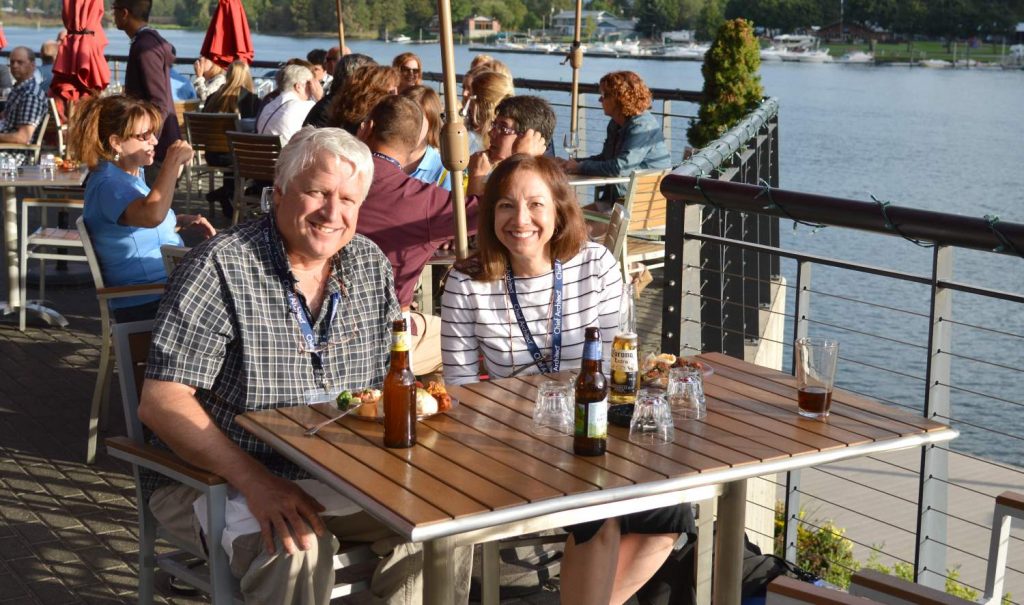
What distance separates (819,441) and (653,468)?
0.36 meters

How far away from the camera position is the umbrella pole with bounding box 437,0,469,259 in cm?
321

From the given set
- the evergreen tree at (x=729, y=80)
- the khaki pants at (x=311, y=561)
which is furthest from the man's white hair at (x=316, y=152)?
the evergreen tree at (x=729, y=80)

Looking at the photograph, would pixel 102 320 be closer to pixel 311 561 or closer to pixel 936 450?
pixel 311 561

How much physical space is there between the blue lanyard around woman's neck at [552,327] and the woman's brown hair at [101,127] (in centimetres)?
188

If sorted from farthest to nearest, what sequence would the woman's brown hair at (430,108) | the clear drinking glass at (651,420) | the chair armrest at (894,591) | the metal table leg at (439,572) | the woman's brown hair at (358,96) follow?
the woman's brown hair at (430,108), the woman's brown hair at (358,96), the clear drinking glass at (651,420), the metal table leg at (439,572), the chair armrest at (894,591)

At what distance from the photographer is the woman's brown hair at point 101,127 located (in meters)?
4.15

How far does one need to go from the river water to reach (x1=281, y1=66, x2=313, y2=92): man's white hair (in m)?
3.63

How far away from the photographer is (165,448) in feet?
8.57

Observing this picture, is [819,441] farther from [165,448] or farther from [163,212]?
[163,212]

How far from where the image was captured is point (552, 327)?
116 inches

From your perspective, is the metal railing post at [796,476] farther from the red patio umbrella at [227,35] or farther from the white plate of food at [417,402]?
the red patio umbrella at [227,35]

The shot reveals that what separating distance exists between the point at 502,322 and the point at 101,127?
6.48 feet

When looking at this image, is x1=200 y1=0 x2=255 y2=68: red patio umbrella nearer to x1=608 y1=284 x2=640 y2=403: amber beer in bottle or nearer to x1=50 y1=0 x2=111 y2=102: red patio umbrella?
x1=50 y1=0 x2=111 y2=102: red patio umbrella

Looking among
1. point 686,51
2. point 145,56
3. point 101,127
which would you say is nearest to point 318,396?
point 101,127
